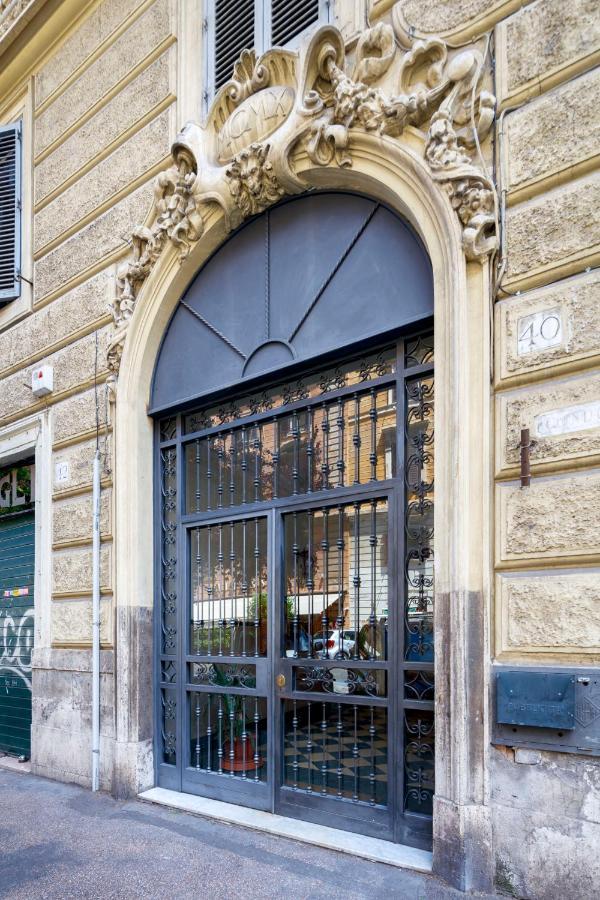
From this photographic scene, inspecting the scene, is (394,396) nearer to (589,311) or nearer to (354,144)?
(589,311)

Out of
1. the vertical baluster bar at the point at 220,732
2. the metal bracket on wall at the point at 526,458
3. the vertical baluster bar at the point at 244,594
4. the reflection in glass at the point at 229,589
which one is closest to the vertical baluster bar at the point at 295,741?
the reflection in glass at the point at 229,589

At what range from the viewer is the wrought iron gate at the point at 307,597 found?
162 inches

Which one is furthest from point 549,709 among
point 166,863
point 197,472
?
point 197,472

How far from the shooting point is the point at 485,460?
3641 millimetres

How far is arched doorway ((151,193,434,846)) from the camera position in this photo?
4.16 meters

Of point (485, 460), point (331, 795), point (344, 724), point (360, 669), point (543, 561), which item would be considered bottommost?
point (331, 795)

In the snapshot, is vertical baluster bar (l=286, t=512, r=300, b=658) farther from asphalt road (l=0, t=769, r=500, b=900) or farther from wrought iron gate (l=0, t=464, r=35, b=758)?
wrought iron gate (l=0, t=464, r=35, b=758)

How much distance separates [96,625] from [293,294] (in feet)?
11.5

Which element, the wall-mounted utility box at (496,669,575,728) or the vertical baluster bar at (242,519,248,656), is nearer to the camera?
the wall-mounted utility box at (496,669,575,728)

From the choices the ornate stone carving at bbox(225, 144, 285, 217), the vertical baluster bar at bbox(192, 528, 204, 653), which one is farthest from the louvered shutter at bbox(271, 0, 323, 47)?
the vertical baluster bar at bbox(192, 528, 204, 653)

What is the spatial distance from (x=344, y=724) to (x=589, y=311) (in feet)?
9.94

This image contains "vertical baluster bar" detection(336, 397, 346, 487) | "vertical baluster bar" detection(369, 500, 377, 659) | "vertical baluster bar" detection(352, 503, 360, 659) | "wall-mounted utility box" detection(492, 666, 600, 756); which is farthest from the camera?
"vertical baluster bar" detection(336, 397, 346, 487)

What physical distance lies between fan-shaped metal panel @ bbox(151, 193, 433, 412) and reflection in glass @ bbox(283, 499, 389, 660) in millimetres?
1222

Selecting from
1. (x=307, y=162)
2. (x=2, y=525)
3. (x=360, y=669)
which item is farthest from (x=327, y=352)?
(x=2, y=525)
